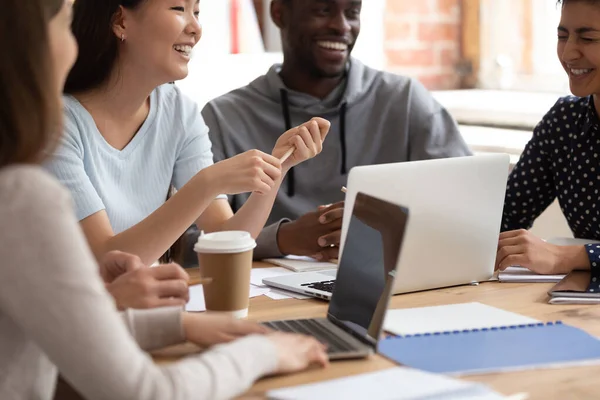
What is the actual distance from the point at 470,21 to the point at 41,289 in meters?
2.79

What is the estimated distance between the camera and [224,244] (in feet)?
4.20

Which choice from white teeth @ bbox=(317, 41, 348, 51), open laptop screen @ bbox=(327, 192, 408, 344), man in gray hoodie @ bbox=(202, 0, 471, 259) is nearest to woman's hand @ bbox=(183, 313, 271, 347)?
open laptop screen @ bbox=(327, 192, 408, 344)

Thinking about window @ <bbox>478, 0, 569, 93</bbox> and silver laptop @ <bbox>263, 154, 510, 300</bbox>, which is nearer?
silver laptop @ <bbox>263, 154, 510, 300</bbox>

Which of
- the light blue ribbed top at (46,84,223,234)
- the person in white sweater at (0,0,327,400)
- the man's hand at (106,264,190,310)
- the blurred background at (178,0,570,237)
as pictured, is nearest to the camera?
the person in white sweater at (0,0,327,400)

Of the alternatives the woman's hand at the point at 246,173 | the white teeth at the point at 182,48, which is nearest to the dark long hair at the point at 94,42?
the white teeth at the point at 182,48

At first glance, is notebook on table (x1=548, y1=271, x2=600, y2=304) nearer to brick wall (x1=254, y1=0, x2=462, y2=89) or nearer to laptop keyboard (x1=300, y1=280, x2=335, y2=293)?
laptop keyboard (x1=300, y1=280, x2=335, y2=293)

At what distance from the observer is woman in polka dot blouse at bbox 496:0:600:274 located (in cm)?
193

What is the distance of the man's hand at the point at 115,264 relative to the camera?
4.26ft

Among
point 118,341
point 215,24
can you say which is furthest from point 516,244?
point 215,24

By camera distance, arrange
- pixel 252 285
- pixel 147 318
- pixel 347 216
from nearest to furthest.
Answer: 1. pixel 147 318
2. pixel 347 216
3. pixel 252 285

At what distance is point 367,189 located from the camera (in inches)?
55.0

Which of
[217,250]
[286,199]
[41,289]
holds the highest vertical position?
[41,289]

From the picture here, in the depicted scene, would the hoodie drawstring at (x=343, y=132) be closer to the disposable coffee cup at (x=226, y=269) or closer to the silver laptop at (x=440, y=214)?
the silver laptop at (x=440, y=214)

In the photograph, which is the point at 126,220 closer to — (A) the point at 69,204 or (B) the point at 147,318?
(B) the point at 147,318
